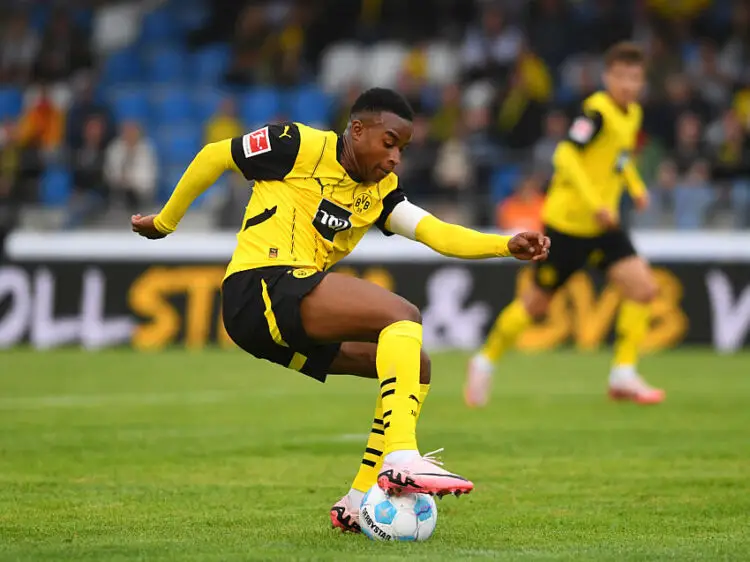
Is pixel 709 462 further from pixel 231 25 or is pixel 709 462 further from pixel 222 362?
pixel 231 25

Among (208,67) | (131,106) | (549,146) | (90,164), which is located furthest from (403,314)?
(208,67)

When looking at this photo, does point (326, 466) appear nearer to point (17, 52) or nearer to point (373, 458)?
point (373, 458)

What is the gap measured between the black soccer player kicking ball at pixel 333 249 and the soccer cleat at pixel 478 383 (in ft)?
17.8

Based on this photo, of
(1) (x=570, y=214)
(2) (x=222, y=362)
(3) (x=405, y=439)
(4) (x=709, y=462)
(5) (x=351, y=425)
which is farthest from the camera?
(2) (x=222, y=362)

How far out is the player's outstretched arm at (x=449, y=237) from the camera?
6410 millimetres

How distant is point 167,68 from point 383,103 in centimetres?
1805

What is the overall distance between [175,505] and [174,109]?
16.4 metres

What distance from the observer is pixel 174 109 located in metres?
22.7

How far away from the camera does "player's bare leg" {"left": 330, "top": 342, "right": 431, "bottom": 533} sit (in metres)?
6.30

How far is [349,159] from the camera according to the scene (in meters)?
6.47

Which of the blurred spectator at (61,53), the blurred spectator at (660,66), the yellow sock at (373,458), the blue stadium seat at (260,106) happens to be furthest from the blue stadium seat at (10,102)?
the yellow sock at (373,458)

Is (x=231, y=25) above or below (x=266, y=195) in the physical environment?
above

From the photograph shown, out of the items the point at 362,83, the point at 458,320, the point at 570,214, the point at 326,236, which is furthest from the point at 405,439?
the point at 362,83

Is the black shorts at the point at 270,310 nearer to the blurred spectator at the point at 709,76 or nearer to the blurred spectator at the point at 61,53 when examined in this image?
the blurred spectator at the point at 709,76
